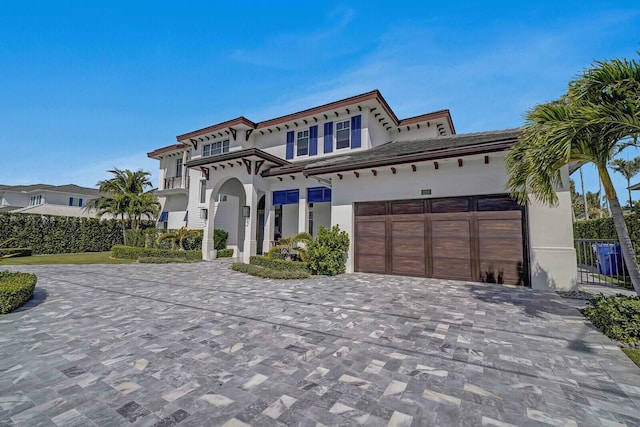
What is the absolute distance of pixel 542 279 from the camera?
851cm

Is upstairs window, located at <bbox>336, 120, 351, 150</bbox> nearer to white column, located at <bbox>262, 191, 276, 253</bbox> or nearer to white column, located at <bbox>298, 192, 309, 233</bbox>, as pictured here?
white column, located at <bbox>298, 192, 309, 233</bbox>

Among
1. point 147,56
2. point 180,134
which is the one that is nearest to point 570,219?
point 147,56

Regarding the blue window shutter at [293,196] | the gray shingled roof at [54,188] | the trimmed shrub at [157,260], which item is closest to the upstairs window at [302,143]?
the blue window shutter at [293,196]

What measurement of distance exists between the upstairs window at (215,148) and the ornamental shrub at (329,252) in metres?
12.8

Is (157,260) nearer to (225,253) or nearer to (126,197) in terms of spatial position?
(225,253)

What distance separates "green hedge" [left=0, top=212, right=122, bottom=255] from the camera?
18.9m

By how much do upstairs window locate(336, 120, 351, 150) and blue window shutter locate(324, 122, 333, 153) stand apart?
390mm

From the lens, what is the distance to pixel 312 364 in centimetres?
381

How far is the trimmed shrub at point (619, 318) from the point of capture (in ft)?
15.0

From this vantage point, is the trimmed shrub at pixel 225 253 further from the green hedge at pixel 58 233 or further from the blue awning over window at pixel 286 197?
the green hedge at pixel 58 233

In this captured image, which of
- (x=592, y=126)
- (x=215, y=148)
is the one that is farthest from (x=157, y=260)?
(x=592, y=126)

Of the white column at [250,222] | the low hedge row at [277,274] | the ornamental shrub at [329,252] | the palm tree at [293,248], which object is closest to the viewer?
the low hedge row at [277,274]

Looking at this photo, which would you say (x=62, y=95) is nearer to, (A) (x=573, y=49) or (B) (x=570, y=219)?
(A) (x=573, y=49)

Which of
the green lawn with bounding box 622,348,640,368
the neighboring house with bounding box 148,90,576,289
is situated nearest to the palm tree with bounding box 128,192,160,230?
the neighboring house with bounding box 148,90,576,289
